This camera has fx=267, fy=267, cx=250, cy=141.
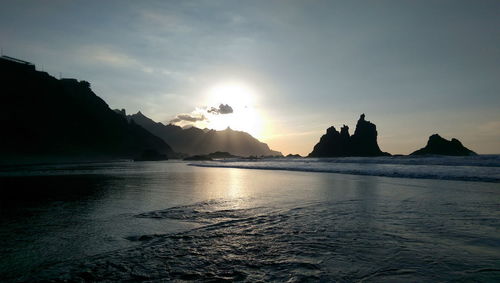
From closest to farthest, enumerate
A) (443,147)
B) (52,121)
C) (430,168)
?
1. (430,168)
2. (443,147)
3. (52,121)

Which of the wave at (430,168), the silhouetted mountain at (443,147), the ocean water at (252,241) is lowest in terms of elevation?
the ocean water at (252,241)

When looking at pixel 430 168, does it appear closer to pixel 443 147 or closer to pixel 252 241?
pixel 252 241

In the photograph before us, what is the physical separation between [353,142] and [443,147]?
58215 millimetres

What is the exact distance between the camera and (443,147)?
8475 cm

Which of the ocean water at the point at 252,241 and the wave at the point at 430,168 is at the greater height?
the wave at the point at 430,168

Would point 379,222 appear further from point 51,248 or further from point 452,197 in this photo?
point 51,248

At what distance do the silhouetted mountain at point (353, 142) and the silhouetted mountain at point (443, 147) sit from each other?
1752 inches

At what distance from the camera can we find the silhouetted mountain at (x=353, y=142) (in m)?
136

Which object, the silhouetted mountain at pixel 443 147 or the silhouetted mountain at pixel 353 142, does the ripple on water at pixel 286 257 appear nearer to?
the silhouetted mountain at pixel 443 147

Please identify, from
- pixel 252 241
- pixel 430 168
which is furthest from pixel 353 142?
pixel 252 241

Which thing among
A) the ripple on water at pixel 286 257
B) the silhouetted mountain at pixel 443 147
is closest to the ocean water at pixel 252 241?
the ripple on water at pixel 286 257

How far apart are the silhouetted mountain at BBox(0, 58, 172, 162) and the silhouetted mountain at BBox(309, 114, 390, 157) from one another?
109205mm

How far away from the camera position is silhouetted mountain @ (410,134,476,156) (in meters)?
81.3

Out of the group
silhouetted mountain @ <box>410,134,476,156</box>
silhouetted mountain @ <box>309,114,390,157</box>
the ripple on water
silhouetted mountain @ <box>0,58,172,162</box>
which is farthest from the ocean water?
silhouetted mountain @ <box>309,114,390,157</box>
